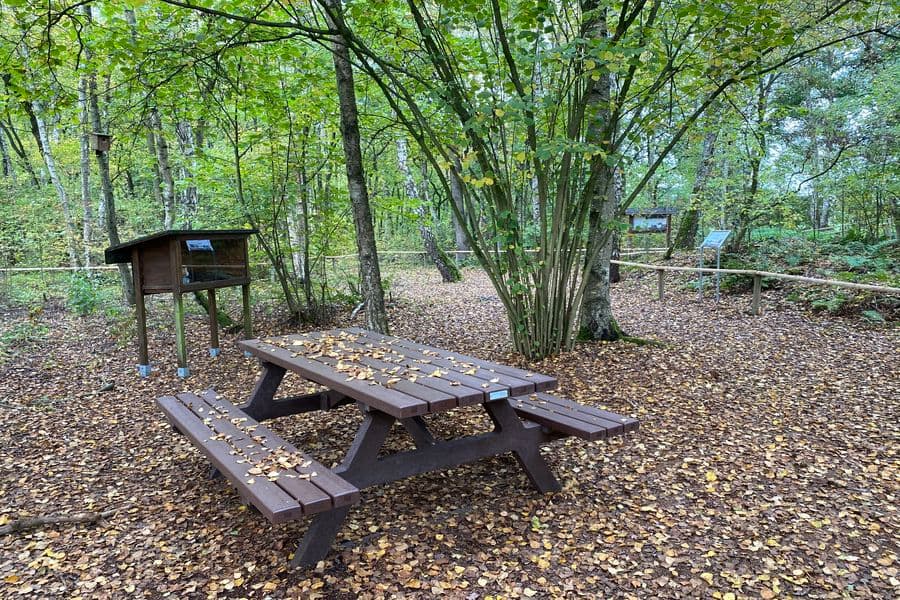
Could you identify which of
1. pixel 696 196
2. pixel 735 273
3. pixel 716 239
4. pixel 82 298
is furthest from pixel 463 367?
pixel 696 196

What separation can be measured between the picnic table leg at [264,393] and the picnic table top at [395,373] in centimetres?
10

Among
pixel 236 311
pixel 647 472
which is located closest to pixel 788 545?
pixel 647 472

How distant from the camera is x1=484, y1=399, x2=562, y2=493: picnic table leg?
2.91 m

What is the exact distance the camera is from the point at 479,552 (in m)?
2.53

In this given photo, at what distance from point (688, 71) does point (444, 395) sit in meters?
3.92

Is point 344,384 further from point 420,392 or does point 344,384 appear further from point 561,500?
point 561,500

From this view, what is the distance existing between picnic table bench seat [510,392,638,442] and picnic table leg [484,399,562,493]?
0.48 feet

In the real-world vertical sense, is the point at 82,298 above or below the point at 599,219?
below

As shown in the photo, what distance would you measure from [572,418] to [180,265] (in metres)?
4.08

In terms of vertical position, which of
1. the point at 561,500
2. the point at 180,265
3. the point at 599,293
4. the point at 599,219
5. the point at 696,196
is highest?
the point at 696,196

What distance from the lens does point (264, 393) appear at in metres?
3.80

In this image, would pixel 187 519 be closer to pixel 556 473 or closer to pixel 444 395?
pixel 444 395

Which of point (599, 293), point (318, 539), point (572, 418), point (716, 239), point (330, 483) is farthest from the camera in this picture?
point (716, 239)

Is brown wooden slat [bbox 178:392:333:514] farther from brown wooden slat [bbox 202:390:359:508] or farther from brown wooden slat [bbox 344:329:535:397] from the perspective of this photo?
brown wooden slat [bbox 344:329:535:397]
